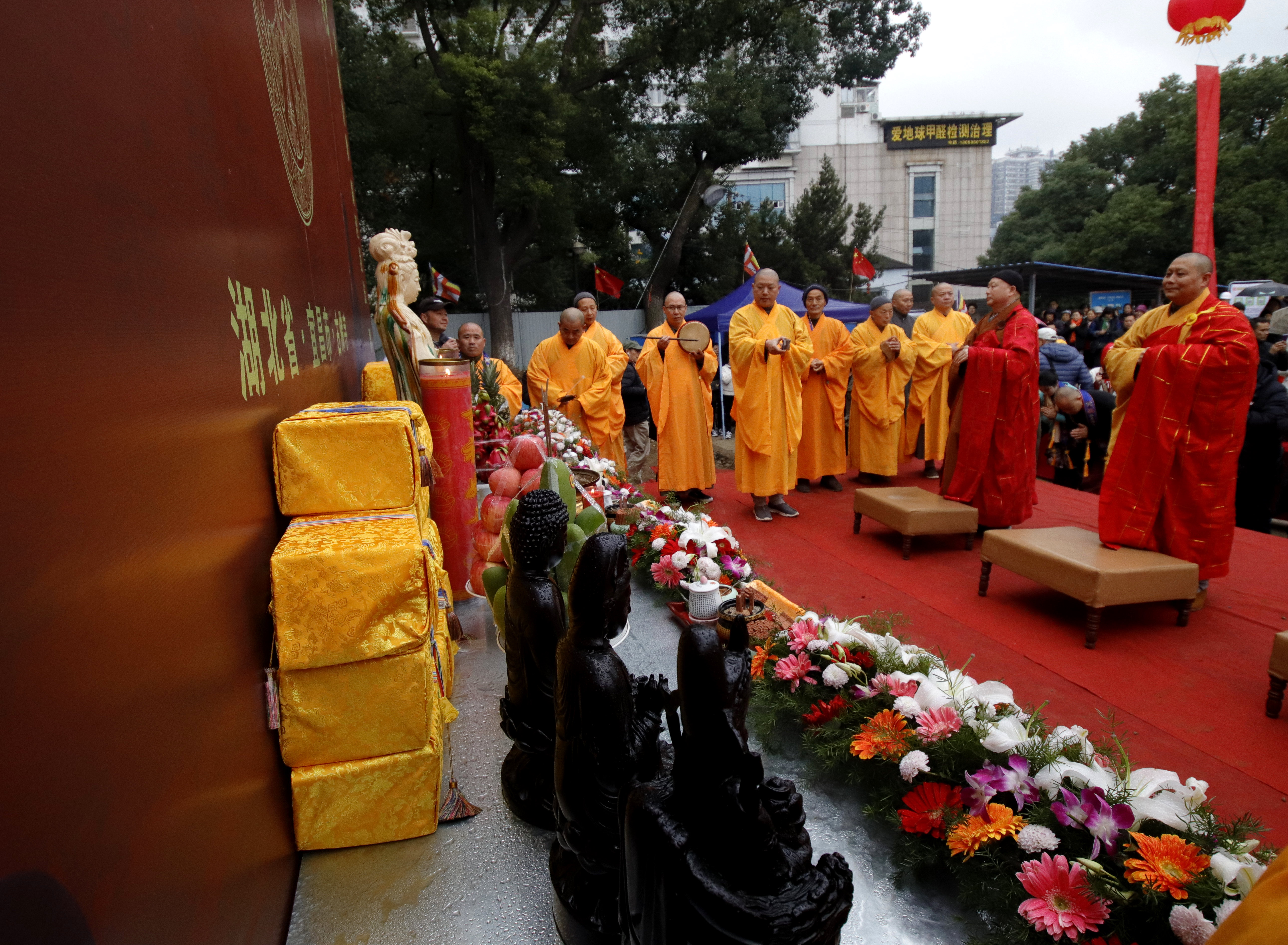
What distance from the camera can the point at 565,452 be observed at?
15.1 feet

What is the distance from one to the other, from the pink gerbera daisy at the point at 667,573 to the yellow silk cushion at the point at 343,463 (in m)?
1.39

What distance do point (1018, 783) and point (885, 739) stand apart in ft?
0.93

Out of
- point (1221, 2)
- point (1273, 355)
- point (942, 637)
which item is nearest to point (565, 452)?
point (942, 637)

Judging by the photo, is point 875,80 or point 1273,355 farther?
point 875,80

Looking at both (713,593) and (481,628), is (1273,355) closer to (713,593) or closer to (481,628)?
(713,593)

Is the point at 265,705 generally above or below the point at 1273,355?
below

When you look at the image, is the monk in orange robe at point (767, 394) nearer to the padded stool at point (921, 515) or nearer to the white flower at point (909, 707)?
the padded stool at point (921, 515)

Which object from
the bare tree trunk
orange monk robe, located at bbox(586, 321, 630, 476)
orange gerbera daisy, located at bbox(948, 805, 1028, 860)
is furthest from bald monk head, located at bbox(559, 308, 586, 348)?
the bare tree trunk

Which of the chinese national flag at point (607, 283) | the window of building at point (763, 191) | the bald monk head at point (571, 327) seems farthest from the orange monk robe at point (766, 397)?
the window of building at point (763, 191)

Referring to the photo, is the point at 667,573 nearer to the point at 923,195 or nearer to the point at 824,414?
the point at 824,414

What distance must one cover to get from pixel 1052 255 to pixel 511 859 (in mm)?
32053

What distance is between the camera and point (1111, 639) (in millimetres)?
3334

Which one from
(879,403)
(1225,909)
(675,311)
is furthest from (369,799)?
(879,403)

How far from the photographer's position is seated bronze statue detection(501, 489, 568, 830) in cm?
145
